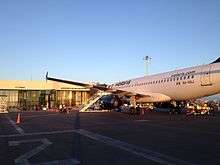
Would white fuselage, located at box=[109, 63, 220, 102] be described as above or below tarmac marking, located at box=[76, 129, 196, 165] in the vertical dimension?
above

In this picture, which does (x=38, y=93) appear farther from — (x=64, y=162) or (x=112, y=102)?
(x=64, y=162)

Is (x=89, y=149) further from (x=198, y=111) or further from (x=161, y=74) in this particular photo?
(x=198, y=111)

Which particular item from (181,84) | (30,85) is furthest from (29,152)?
(30,85)

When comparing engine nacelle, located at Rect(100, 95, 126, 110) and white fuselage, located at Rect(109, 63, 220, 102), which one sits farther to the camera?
engine nacelle, located at Rect(100, 95, 126, 110)

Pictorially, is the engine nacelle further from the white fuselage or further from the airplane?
the white fuselage

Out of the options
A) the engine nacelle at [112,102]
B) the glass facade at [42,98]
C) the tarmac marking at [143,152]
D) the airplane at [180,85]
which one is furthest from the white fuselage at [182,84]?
the glass facade at [42,98]

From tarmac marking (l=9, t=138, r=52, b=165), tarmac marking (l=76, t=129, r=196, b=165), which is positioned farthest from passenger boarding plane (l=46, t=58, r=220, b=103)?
tarmac marking (l=9, t=138, r=52, b=165)

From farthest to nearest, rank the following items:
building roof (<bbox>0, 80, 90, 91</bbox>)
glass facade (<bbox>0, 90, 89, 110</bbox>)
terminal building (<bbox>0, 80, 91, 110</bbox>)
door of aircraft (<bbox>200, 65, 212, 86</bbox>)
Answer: glass facade (<bbox>0, 90, 89, 110</bbox>), terminal building (<bbox>0, 80, 91, 110</bbox>), building roof (<bbox>0, 80, 90, 91</bbox>), door of aircraft (<bbox>200, 65, 212, 86</bbox>)

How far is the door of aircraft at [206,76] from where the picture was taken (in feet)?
94.2

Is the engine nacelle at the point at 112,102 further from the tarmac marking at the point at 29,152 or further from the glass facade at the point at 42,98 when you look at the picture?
the glass facade at the point at 42,98

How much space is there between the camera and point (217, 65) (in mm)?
28375

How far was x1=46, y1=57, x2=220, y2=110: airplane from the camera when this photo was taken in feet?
94.5

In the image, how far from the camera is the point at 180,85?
105 feet

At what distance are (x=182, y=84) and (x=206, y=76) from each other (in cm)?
335
